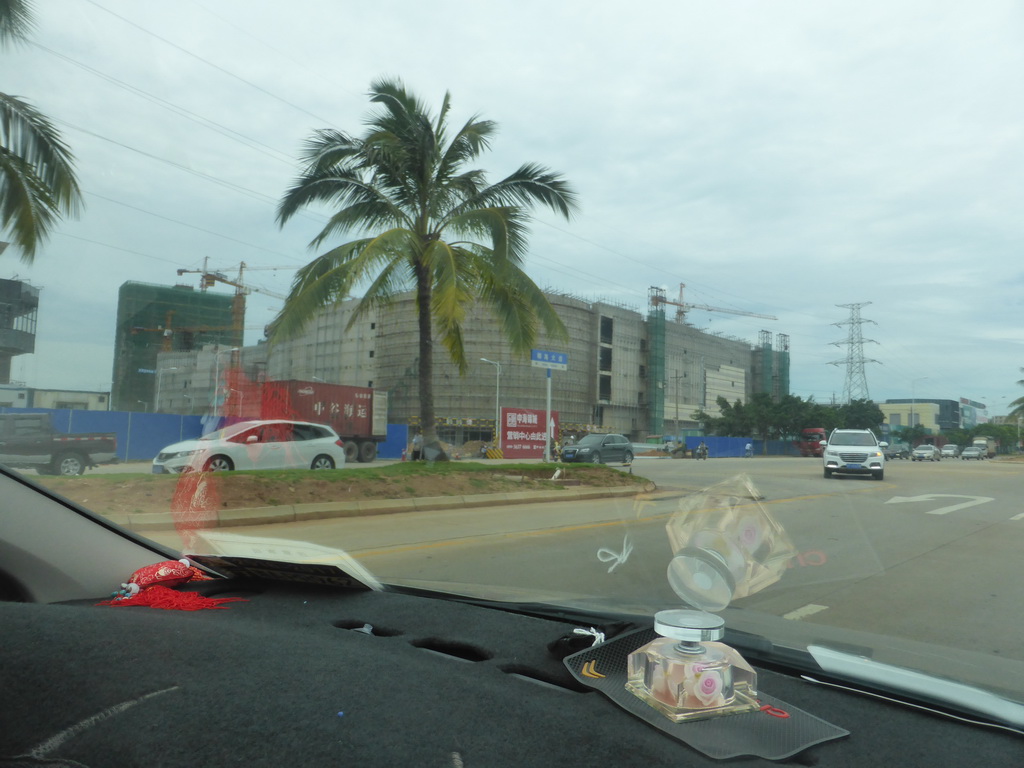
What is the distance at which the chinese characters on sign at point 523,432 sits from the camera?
4359 mm

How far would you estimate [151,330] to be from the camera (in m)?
2.63

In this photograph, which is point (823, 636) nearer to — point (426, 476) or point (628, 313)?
point (628, 313)

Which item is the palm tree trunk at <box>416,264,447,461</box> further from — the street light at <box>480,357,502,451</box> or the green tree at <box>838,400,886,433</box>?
the green tree at <box>838,400,886,433</box>

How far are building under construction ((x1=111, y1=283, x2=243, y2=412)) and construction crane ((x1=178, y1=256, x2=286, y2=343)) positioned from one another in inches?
1.3

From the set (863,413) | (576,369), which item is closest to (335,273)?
(576,369)

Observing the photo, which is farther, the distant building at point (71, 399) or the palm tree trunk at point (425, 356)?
the palm tree trunk at point (425, 356)

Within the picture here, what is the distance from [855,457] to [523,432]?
7.67 feet

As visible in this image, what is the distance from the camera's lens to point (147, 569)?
236 cm

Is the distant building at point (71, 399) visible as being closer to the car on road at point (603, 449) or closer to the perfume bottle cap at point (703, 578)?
the perfume bottle cap at point (703, 578)

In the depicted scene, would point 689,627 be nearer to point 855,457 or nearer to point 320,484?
point 320,484

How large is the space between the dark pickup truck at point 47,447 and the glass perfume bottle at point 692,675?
6.20ft

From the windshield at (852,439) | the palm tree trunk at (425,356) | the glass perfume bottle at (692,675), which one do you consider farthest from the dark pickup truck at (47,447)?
the windshield at (852,439)

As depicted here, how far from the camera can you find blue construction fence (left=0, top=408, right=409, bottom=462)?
2256 mm

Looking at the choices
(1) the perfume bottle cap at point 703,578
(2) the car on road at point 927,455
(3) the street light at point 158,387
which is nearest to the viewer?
(1) the perfume bottle cap at point 703,578
